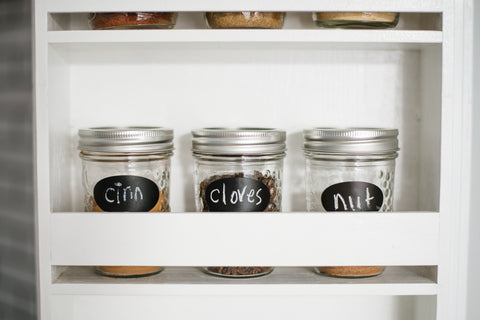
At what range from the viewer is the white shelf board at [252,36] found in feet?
1.93

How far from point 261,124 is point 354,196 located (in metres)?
0.19

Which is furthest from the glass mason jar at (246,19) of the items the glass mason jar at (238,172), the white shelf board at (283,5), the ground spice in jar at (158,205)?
the ground spice in jar at (158,205)

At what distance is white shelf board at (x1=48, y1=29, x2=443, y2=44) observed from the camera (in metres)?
0.59

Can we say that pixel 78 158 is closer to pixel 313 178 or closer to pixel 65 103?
pixel 65 103

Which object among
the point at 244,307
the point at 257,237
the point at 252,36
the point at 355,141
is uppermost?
the point at 252,36

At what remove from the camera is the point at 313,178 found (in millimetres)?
669

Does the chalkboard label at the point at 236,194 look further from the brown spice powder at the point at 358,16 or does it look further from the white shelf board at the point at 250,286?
the brown spice powder at the point at 358,16

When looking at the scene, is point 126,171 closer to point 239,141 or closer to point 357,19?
point 239,141

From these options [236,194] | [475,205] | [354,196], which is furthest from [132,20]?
[475,205]

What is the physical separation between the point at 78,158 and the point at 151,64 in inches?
7.2

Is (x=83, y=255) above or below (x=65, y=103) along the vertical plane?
below

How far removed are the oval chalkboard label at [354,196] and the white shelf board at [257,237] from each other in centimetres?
2

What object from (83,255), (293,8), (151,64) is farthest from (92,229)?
(293,8)

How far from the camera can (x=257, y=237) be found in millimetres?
599
